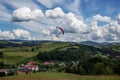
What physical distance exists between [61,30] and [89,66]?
25.7 metres

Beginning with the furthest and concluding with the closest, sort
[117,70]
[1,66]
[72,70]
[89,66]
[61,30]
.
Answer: [1,66] → [72,70] → [89,66] → [117,70] → [61,30]

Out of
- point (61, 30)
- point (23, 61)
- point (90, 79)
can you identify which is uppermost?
point (61, 30)

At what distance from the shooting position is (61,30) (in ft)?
137

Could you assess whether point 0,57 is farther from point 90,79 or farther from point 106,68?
point 90,79

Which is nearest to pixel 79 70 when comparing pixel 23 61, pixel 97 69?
pixel 97 69

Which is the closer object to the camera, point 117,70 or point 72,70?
point 117,70

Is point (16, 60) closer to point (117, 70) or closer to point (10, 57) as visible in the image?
point (10, 57)

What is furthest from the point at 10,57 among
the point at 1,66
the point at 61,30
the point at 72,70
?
the point at 61,30

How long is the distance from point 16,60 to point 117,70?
147383 mm

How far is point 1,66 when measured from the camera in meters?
143

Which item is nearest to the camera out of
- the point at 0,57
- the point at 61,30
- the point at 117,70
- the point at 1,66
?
the point at 61,30

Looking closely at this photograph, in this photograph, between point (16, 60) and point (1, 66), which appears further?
point (16, 60)

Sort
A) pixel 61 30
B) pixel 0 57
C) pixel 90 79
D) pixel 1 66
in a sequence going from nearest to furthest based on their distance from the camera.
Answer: pixel 90 79
pixel 61 30
pixel 1 66
pixel 0 57

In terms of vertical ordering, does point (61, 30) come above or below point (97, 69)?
above
